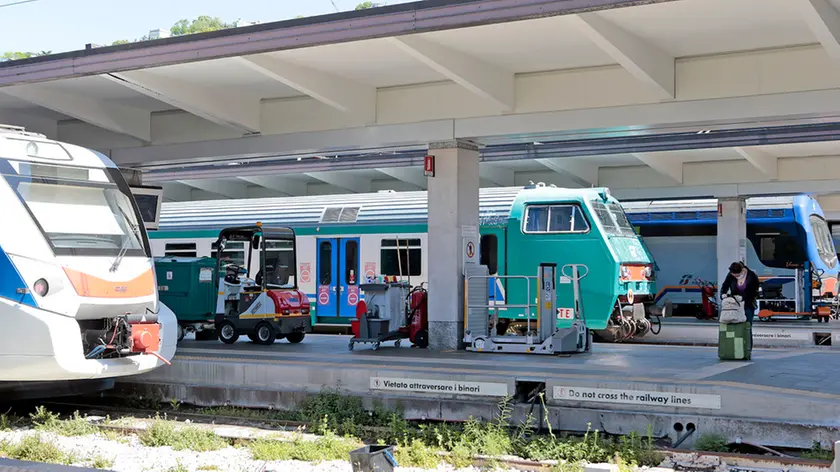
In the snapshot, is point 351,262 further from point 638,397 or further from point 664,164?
point 638,397

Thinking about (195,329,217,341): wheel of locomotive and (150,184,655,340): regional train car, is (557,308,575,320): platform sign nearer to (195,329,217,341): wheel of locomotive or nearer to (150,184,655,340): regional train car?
(150,184,655,340): regional train car

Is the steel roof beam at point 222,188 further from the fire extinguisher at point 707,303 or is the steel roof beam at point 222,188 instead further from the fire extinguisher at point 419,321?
the fire extinguisher at point 707,303

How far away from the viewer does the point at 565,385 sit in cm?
1098

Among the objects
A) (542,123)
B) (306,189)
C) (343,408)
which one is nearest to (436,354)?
(343,408)

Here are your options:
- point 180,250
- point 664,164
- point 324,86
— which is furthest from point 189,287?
point 664,164

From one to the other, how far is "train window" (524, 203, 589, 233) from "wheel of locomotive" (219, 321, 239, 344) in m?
5.67

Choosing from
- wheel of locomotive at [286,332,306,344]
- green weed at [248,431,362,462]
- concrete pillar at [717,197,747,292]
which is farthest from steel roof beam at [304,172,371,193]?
green weed at [248,431,362,462]

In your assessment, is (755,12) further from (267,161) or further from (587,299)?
(267,161)

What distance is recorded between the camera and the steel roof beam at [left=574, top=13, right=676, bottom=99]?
12188mm

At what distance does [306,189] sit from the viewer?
2780cm

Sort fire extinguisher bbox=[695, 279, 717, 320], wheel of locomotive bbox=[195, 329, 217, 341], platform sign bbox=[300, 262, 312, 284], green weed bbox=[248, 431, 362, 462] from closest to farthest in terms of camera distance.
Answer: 1. green weed bbox=[248, 431, 362, 462]
2. wheel of locomotive bbox=[195, 329, 217, 341]
3. platform sign bbox=[300, 262, 312, 284]
4. fire extinguisher bbox=[695, 279, 717, 320]

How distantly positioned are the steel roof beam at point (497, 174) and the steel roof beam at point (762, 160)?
615 centimetres

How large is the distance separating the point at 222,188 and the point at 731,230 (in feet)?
46.2

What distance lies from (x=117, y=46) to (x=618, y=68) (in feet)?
23.7
